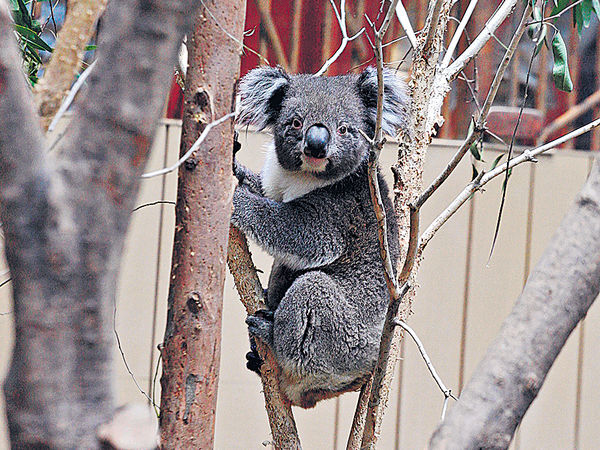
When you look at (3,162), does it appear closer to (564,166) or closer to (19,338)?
(19,338)

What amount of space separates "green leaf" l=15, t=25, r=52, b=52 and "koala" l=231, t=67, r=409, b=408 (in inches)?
24.2

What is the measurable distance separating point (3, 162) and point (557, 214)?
10.2 feet

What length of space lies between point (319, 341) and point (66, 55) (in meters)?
1.33

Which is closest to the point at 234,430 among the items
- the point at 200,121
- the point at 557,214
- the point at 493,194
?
the point at 493,194

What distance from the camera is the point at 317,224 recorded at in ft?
7.30

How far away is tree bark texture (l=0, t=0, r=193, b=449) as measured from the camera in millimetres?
576

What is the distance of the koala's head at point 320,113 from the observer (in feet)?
7.16

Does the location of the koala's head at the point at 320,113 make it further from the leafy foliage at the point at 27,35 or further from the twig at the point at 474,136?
the twig at the point at 474,136

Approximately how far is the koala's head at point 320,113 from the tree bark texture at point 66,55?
1.20m

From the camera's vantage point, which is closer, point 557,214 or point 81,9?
point 81,9

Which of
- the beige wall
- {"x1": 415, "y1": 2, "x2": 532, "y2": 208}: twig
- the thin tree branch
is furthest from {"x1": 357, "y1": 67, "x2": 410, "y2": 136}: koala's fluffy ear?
{"x1": 415, "y1": 2, "x2": 532, "y2": 208}: twig

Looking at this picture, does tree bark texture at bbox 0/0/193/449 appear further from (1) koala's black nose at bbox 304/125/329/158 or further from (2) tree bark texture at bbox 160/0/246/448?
(1) koala's black nose at bbox 304/125/329/158

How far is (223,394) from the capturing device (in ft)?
10.3

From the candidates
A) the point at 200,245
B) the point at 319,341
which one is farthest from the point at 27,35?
the point at 319,341
